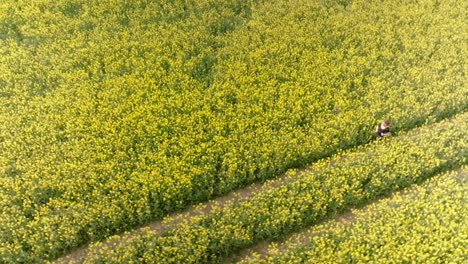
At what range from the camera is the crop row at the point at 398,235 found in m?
7.07

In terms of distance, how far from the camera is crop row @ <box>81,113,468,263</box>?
7328 millimetres

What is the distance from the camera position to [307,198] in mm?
7953

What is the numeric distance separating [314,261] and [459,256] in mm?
2790

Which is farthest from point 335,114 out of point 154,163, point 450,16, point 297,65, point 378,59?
point 450,16

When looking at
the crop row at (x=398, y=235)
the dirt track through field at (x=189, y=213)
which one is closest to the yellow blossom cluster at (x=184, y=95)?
the dirt track through field at (x=189, y=213)

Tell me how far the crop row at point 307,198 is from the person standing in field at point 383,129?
0.24 meters

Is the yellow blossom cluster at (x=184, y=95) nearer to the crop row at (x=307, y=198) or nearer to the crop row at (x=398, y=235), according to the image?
Result: the crop row at (x=307, y=198)

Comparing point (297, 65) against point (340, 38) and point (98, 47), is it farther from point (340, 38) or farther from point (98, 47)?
point (98, 47)

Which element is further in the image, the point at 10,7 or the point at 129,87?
the point at 10,7

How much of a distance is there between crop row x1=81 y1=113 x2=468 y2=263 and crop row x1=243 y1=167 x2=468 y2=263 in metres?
0.48

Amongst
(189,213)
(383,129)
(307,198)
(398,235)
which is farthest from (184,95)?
(398,235)

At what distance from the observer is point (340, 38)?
40.3 feet

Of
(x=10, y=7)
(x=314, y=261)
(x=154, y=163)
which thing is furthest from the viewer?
(x=10, y=7)

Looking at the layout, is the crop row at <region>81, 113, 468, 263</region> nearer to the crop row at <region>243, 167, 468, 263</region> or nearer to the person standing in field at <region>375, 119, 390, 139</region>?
the person standing in field at <region>375, 119, 390, 139</region>
